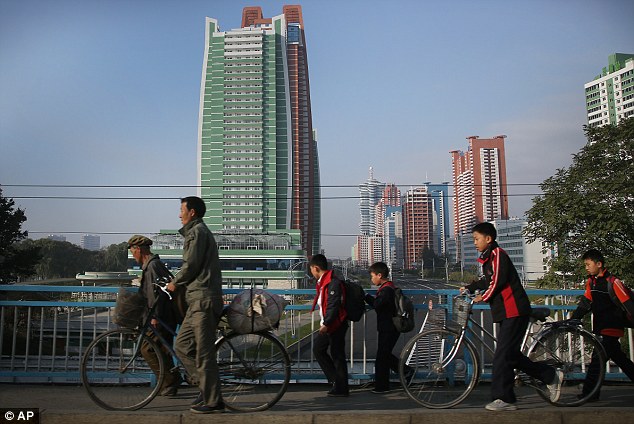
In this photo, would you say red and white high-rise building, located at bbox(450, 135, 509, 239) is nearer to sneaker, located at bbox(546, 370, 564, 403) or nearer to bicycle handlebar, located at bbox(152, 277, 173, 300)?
sneaker, located at bbox(546, 370, 564, 403)

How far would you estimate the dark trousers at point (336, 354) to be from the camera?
513 cm

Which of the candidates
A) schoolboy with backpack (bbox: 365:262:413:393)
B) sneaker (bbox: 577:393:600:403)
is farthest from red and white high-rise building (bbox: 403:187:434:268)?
sneaker (bbox: 577:393:600:403)

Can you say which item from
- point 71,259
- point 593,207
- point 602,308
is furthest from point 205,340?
point 71,259

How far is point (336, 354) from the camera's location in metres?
5.15

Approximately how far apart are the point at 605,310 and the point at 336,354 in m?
2.79

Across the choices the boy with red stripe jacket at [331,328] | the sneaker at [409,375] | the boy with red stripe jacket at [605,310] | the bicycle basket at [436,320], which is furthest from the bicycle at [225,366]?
the boy with red stripe jacket at [605,310]

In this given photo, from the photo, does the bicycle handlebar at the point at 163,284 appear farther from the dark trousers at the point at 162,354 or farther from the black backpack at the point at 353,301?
the black backpack at the point at 353,301

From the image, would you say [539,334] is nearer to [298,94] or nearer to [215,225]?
[215,225]

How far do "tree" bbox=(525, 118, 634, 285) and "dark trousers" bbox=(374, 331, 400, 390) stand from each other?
50.2ft

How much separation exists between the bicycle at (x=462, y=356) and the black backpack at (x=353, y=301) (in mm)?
662

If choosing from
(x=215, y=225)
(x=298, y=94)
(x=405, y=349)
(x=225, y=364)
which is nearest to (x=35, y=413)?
(x=225, y=364)

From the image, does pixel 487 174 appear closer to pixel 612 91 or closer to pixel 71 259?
pixel 612 91

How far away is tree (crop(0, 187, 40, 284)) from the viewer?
36406 mm

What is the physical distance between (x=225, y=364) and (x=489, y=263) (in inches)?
103
